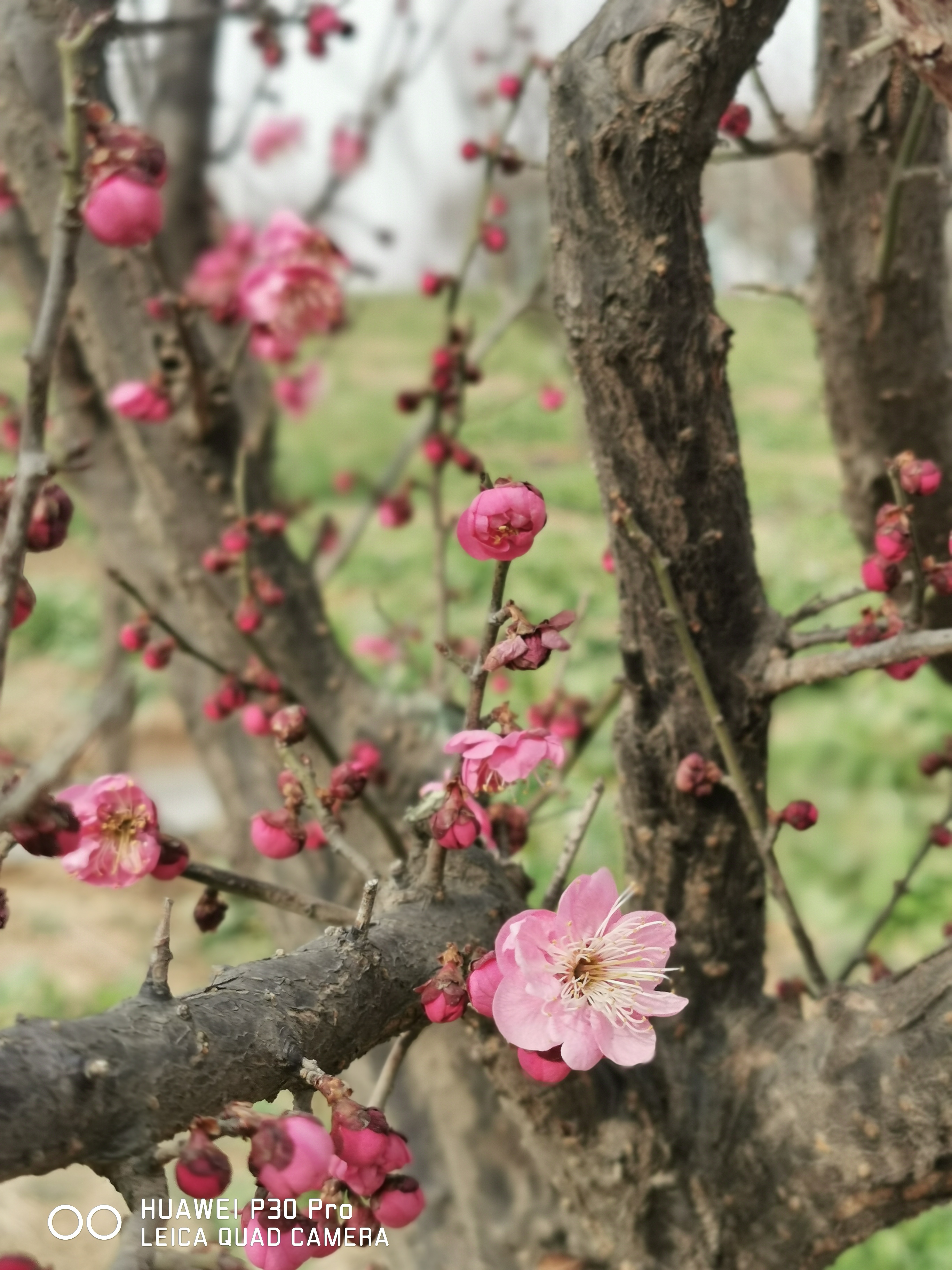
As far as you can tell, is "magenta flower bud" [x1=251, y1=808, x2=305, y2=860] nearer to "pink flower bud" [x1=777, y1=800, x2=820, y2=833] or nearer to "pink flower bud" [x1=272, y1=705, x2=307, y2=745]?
"pink flower bud" [x1=272, y1=705, x2=307, y2=745]

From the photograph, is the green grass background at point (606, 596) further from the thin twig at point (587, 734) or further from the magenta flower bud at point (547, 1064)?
the magenta flower bud at point (547, 1064)

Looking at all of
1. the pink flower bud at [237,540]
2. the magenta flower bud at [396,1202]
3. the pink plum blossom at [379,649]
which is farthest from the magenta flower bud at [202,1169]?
the pink plum blossom at [379,649]

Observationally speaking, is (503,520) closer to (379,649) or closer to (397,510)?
(397,510)

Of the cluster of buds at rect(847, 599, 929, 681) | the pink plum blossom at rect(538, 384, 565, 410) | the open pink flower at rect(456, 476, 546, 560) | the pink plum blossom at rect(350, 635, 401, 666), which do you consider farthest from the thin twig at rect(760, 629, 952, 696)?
the pink plum blossom at rect(350, 635, 401, 666)

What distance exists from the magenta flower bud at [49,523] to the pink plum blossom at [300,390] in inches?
57.6

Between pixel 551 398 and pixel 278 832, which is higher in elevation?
pixel 551 398

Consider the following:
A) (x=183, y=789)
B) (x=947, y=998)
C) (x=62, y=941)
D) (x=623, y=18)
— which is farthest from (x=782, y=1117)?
(x=183, y=789)

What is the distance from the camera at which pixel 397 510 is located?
2.12 meters

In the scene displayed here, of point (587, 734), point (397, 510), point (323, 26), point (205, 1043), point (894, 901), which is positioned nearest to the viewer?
point (205, 1043)

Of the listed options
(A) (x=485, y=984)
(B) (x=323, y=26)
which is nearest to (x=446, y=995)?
(A) (x=485, y=984)

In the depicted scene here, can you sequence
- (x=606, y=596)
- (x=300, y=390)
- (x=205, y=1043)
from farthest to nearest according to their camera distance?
(x=606, y=596) < (x=300, y=390) < (x=205, y=1043)

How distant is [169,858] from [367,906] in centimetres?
19

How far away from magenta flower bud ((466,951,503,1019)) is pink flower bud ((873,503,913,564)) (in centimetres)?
51

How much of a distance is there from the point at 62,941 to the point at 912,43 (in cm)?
360
